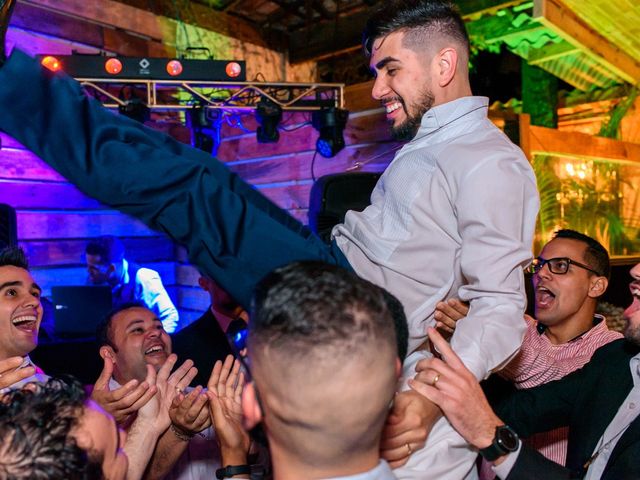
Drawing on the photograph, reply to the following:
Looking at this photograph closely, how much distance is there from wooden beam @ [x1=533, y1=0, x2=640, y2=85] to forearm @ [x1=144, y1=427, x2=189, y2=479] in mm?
4177

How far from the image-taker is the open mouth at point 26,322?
264 cm

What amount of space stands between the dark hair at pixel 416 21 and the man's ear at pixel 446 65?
0.19 feet

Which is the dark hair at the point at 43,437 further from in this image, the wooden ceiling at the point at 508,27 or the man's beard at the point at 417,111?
the wooden ceiling at the point at 508,27

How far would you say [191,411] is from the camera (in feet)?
6.55

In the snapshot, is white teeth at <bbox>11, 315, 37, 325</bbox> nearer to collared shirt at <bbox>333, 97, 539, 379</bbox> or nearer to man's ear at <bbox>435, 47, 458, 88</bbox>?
collared shirt at <bbox>333, 97, 539, 379</bbox>

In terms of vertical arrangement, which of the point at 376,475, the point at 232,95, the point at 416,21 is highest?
the point at 232,95

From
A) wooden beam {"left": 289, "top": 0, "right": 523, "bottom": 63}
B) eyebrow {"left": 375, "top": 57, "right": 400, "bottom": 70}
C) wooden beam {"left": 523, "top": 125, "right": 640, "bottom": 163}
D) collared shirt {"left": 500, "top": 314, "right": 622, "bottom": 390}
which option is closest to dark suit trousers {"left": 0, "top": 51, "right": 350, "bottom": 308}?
eyebrow {"left": 375, "top": 57, "right": 400, "bottom": 70}

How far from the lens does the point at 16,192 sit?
6031mm

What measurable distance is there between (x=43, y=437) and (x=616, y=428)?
164 cm

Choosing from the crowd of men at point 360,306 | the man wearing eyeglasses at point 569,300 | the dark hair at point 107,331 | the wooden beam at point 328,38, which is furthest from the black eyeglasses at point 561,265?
the wooden beam at point 328,38

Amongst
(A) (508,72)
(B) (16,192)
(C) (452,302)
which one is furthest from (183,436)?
(A) (508,72)

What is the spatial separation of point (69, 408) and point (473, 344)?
87 centimetres

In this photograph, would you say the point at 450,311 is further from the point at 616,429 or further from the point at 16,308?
the point at 16,308

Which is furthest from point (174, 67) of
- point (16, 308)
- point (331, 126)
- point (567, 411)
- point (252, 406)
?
point (252, 406)
